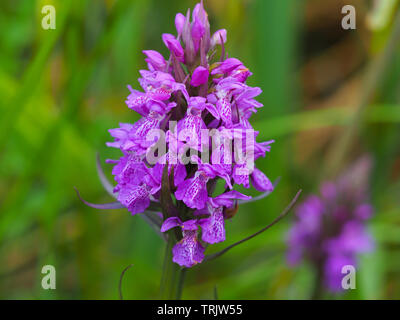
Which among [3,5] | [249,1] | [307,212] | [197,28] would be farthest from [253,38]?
[197,28]

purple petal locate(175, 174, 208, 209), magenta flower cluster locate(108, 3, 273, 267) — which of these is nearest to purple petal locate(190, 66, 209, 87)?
magenta flower cluster locate(108, 3, 273, 267)

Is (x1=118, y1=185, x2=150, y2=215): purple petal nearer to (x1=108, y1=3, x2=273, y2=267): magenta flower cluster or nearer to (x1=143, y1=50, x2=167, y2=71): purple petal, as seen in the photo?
(x1=108, y1=3, x2=273, y2=267): magenta flower cluster

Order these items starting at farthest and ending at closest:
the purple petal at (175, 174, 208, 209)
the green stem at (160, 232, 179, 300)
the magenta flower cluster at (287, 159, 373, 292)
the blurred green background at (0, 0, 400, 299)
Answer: the magenta flower cluster at (287, 159, 373, 292) < the blurred green background at (0, 0, 400, 299) < the green stem at (160, 232, 179, 300) < the purple petal at (175, 174, 208, 209)

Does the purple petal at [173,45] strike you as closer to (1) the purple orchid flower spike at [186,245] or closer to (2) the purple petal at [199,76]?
(2) the purple petal at [199,76]

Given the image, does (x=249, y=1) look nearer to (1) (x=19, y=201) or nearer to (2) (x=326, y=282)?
(2) (x=326, y=282)

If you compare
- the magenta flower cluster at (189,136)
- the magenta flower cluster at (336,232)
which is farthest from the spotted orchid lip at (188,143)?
the magenta flower cluster at (336,232)
